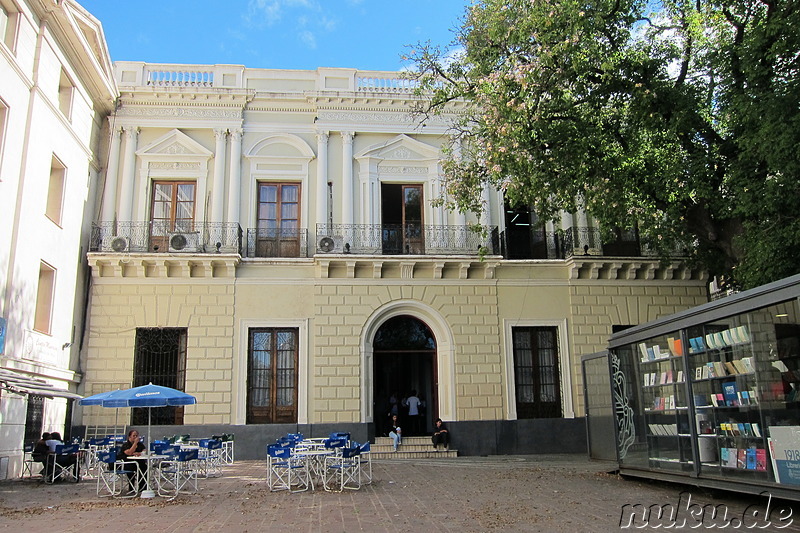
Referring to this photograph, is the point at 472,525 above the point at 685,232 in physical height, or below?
below

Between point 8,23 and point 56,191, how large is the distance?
4367 mm

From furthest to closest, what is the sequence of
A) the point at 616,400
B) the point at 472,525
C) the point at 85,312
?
the point at 85,312
the point at 616,400
the point at 472,525

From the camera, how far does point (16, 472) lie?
47.7 ft

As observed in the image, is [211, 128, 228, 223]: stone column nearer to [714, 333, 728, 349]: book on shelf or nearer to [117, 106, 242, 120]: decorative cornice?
[117, 106, 242, 120]: decorative cornice

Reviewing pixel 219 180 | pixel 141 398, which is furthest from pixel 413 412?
pixel 141 398

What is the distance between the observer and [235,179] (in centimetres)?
1995

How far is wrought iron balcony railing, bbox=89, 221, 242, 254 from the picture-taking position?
18938 millimetres

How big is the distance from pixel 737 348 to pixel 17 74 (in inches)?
573

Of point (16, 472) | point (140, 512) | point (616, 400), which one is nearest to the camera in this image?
point (140, 512)

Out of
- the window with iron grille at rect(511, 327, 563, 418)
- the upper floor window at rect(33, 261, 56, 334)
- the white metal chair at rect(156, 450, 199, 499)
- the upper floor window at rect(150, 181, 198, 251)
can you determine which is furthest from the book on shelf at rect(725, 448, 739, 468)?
the upper floor window at rect(33, 261, 56, 334)

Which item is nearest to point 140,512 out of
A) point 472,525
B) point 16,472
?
point 472,525

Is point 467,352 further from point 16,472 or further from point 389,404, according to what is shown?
point 16,472

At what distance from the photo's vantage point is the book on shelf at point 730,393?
895 centimetres

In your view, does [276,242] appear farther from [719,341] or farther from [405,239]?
[719,341]
